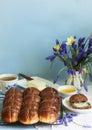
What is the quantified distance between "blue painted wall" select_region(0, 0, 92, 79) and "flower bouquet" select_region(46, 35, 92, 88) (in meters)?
0.12

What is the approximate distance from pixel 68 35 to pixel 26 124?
53 cm

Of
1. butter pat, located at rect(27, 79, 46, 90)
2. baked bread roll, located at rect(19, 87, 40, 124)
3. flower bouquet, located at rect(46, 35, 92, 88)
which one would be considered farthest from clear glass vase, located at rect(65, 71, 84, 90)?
baked bread roll, located at rect(19, 87, 40, 124)

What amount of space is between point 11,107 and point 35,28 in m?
0.47

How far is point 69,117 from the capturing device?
1044mm

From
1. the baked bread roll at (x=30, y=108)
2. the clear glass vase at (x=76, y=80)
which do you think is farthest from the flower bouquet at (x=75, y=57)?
the baked bread roll at (x=30, y=108)

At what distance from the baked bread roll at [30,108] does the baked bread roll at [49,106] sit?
0.06 ft

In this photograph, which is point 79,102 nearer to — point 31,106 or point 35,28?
point 31,106

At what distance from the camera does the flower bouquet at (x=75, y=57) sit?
1.21m

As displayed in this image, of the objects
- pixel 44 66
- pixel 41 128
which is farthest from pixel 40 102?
pixel 44 66

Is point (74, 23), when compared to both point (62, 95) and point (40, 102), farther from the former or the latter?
point (40, 102)

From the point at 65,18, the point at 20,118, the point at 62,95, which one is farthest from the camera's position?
the point at 65,18

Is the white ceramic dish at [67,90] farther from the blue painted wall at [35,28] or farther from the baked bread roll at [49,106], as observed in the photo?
the blue painted wall at [35,28]

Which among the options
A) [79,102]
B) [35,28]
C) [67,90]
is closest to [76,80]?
[67,90]

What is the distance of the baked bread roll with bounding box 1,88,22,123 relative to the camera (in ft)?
3.19
